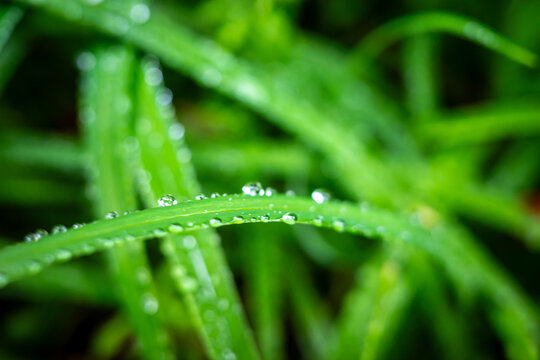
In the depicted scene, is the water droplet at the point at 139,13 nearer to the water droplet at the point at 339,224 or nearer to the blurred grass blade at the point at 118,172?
the blurred grass blade at the point at 118,172

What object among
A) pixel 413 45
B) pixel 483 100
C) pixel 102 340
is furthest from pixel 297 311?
pixel 483 100

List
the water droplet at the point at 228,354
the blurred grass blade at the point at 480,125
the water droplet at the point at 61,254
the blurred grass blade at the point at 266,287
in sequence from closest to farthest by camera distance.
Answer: the water droplet at the point at 61,254, the water droplet at the point at 228,354, the blurred grass blade at the point at 266,287, the blurred grass blade at the point at 480,125

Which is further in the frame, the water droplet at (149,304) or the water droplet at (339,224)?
the water droplet at (149,304)

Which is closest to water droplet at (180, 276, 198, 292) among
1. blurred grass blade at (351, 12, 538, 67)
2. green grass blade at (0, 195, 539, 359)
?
green grass blade at (0, 195, 539, 359)

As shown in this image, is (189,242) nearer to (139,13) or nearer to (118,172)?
(118,172)

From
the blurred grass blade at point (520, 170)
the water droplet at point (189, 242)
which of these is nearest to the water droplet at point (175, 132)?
the water droplet at point (189, 242)

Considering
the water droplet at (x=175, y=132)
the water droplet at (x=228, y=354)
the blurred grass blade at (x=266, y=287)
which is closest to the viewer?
the water droplet at (x=228, y=354)
